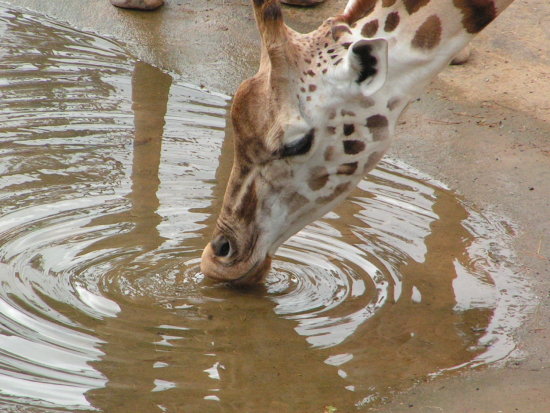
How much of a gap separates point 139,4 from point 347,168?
4.80 meters

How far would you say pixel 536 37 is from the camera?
762 cm

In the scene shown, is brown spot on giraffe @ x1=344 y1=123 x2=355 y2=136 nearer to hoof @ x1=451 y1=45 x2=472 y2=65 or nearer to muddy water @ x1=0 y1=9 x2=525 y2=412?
muddy water @ x1=0 y1=9 x2=525 y2=412

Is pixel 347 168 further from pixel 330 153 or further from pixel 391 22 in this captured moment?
pixel 391 22

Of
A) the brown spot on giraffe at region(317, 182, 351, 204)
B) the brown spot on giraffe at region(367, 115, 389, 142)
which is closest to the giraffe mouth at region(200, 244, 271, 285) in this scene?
the brown spot on giraffe at region(317, 182, 351, 204)

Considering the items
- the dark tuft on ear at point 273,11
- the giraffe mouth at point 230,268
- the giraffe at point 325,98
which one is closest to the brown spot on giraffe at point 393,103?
the giraffe at point 325,98

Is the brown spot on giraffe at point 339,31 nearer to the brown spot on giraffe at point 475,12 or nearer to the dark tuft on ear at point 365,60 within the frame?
the dark tuft on ear at point 365,60

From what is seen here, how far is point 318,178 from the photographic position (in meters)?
4.25

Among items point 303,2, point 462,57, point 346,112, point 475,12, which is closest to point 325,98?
point 346,112

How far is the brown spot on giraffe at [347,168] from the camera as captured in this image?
424 cm

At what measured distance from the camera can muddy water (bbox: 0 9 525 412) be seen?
378 cm

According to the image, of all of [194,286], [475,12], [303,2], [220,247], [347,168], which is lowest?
[194,286]

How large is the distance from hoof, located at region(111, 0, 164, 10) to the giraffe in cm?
454

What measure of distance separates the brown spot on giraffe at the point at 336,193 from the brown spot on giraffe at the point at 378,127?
10.2 inches

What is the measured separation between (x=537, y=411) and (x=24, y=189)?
3147 millimetres
